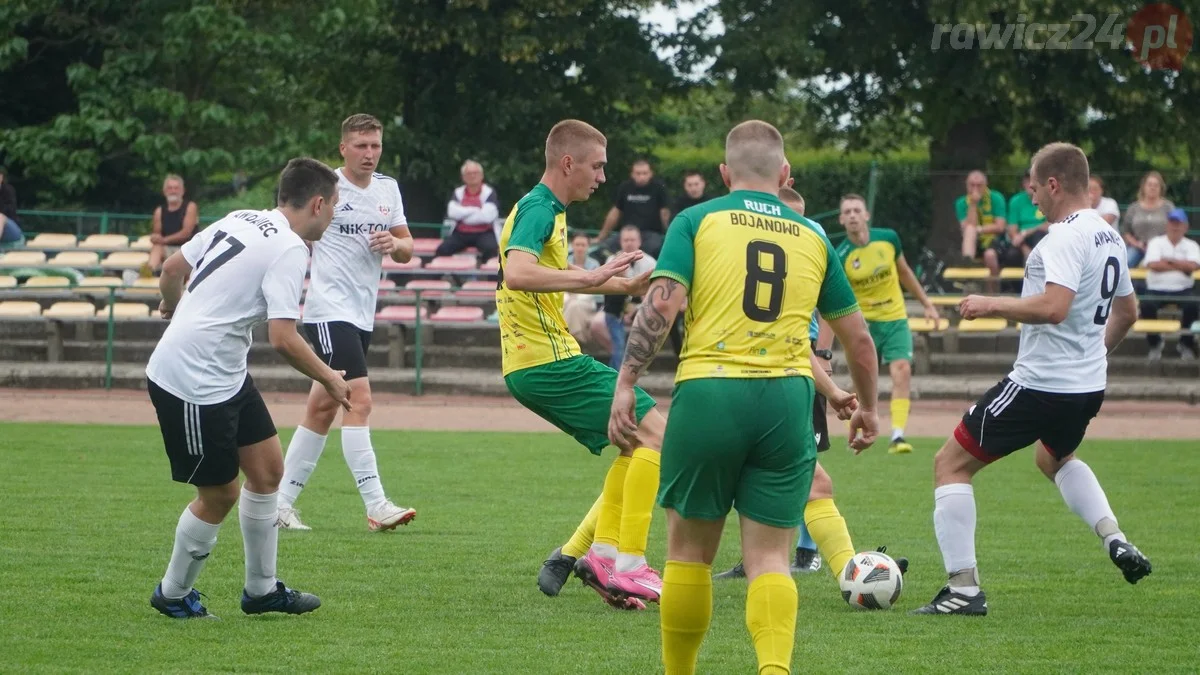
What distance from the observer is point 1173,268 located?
1955 centimetres

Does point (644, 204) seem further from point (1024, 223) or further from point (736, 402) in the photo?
point (736, 402)

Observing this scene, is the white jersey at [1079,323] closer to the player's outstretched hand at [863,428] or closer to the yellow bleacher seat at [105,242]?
the player's outstretched hand at [863,428]

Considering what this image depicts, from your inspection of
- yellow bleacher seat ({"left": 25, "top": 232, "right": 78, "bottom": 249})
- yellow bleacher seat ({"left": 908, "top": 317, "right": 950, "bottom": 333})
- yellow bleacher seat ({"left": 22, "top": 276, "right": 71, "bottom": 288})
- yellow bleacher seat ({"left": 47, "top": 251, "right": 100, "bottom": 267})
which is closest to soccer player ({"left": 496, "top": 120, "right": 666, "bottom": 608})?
yellow bleacher seat ({"left": 908, "top": 317, "right": 950, "bottom": 333})

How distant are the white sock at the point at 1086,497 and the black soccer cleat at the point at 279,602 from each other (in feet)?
11.8

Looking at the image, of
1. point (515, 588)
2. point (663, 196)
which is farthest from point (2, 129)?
point (515, 588)

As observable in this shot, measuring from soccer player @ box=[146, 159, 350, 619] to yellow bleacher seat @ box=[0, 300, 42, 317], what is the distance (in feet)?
50.2

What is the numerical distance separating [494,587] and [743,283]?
297 cm

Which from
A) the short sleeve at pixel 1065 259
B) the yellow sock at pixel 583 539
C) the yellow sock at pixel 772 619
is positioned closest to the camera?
the yellow sock at pixel 772 619

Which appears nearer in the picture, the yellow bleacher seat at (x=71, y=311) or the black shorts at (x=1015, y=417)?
the black shorts at (x=1015, y=417)

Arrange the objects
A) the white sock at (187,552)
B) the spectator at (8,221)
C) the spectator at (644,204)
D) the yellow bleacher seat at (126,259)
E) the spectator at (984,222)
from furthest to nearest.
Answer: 1. the yellow bleacher seat at (126,259)
2. the spectator at (8,221)
3. the spectator at (984,222)
4. the spectator at (644,204)
5. the white sock at (187,552)

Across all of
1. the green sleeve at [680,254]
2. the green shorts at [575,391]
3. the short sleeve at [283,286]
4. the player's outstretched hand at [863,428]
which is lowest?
the green shorts at [575,391]

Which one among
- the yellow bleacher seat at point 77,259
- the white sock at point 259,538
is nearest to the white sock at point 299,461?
the white sock at point 259,538

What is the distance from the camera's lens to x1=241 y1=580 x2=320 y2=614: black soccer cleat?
686 cm

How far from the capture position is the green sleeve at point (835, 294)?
5566 mm
